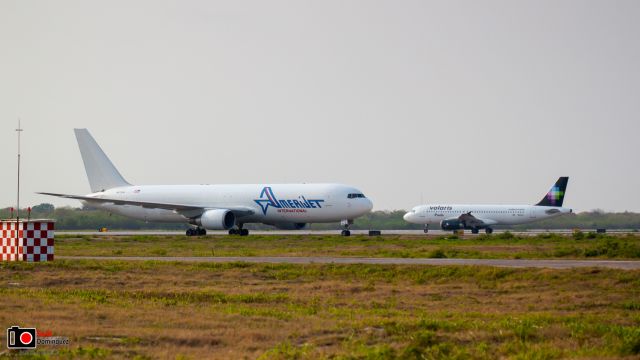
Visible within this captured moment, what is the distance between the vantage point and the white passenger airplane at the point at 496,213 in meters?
88.6

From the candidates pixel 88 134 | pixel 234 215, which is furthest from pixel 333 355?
pixel 88 134

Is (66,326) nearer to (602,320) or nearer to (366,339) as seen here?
(366,339)

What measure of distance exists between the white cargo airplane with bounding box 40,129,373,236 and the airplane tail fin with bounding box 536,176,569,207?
2812cm

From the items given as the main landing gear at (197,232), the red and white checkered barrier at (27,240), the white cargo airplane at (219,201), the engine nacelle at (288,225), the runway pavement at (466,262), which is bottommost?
the runway pavement at (466,262)

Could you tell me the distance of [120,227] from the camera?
353ft

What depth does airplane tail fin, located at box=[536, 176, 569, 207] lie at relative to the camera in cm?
8844

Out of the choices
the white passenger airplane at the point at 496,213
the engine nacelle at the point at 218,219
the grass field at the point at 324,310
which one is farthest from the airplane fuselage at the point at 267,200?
the grass field at the point at 324,310

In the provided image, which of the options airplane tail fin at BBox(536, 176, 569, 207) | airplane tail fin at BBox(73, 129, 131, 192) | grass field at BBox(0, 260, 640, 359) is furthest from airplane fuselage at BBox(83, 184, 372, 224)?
grass field at BBox(0, 260, 640, 359)

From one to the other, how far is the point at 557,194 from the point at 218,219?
3707 centimetres

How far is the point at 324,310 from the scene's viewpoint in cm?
1878

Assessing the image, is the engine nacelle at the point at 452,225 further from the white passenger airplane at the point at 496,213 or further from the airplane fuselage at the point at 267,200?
the airplane fuselage at the point at 267,200

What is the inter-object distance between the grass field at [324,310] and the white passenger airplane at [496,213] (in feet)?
199

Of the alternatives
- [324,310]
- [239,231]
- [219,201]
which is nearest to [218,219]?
[239,231]

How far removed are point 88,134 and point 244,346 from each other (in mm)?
68983
